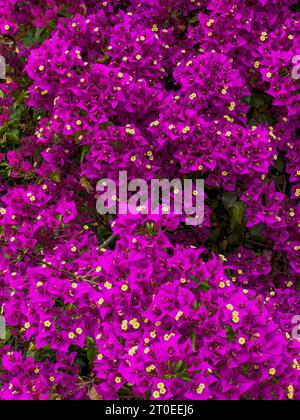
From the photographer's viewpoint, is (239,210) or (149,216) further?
(239,210)

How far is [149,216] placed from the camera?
2154 millimetres

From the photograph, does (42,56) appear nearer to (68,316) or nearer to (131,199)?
(131,199)

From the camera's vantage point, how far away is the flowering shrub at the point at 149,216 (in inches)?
72.4

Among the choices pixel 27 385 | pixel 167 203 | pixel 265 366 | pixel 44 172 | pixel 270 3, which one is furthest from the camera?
pixel 270 3

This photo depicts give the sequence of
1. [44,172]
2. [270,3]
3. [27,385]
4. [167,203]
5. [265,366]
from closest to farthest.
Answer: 1. [265,366]
2. [27,385]
3. [167,203]
4. [44,172]
5. [270,3]

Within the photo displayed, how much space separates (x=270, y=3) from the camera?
Answer: 2.83 meters

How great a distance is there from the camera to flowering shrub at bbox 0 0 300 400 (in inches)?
72.4

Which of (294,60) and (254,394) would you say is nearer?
(254,394)

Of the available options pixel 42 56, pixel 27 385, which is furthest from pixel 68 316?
pixel 42 56

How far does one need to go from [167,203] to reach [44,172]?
617 millimetres

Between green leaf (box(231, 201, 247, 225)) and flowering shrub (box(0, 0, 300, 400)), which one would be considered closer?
flowering shrub (box(0, 0, 300, 400))

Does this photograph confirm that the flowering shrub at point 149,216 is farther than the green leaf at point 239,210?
No
